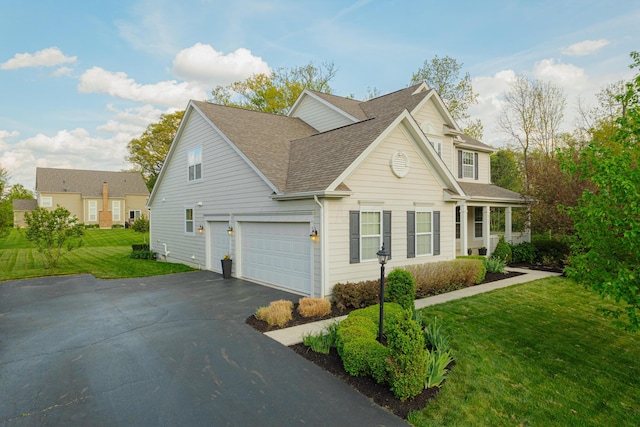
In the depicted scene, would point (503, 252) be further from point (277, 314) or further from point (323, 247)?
point (277, 314)

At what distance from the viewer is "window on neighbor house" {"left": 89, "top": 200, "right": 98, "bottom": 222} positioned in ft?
155

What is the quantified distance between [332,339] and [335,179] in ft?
14.8

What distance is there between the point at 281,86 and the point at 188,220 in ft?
69.5

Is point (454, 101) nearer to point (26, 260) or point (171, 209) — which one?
point (171, 209)

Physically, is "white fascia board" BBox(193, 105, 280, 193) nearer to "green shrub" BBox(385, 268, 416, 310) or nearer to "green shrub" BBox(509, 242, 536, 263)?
"green shrub" BBox(385, 268, 416, 310)

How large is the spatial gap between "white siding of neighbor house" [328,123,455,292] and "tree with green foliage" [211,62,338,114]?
2335cm

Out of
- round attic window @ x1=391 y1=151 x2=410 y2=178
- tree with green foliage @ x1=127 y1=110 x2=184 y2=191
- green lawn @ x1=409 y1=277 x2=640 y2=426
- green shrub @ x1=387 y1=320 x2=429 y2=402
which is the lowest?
green lawn @ x1=409 y1=277 x2=640 y2=426

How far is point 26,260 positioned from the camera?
1994 centimetres

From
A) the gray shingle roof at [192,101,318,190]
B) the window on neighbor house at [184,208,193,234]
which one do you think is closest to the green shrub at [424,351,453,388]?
the gray shingle roof at [192,101,318,190]

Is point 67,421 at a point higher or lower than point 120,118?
lower

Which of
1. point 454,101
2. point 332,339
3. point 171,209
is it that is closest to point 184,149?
point 171,209

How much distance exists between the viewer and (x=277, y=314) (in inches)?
319

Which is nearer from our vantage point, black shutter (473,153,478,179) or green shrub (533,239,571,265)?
green shrub (533,239,571,265)

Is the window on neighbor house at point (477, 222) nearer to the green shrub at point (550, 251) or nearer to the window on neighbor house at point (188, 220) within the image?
the green shrub at point (550, 251)
